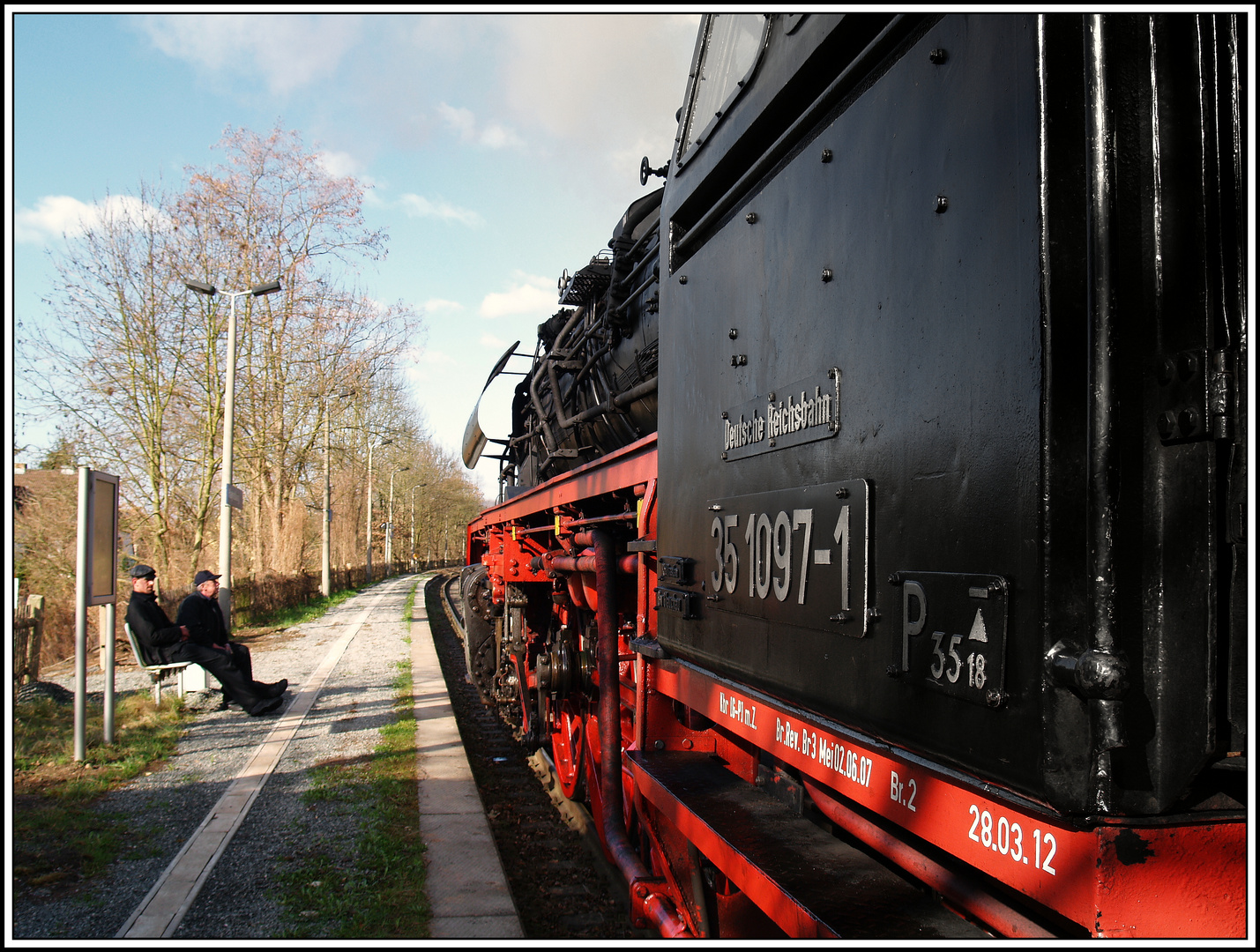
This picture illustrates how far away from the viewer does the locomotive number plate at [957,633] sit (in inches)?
49.8

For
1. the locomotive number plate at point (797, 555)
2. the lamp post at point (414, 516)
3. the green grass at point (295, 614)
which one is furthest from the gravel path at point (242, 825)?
the lamp post at point (414, 516)

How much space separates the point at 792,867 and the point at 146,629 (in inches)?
309

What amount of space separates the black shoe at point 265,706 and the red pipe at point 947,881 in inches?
286

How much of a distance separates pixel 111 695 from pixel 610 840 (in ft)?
16.8

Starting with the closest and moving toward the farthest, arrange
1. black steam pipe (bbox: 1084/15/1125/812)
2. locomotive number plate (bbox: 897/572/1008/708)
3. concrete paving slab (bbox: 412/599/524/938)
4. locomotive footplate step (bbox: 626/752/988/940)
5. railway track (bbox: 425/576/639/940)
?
black steam pipe (bbox: 1084/15/1125/812), locomotive number plate (bbox: 897/572/1008/708), locomotive footplate step (bbox: 626/752/988/940), concrete paving slab (bbox: 412/599/524/938), railway track (bbox: 425/576/639/940)

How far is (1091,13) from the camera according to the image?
122 cm

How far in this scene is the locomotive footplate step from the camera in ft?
5.15

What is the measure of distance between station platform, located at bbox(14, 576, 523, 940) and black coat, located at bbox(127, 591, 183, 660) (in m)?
0.78

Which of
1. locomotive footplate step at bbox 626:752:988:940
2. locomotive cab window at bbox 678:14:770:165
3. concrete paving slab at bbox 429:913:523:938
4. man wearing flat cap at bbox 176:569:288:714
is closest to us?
locomotive footplate step at bbox 626:752:988:940

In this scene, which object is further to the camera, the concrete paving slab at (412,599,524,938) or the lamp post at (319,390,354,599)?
the lamp post at (319,390,354,599)

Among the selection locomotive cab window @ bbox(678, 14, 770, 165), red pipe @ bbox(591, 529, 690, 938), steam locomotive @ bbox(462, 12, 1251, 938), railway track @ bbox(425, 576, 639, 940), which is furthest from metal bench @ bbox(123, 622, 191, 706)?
locomotive cab window @ bbox(678, 14, 770, 165)

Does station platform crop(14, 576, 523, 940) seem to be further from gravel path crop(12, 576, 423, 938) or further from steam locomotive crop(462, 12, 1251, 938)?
steam locomotive crop(462, 12, 1251, 938)

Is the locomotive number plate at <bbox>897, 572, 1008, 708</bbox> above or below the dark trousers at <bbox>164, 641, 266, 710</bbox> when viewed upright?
above

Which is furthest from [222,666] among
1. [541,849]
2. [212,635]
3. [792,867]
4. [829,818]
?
[792,867]
